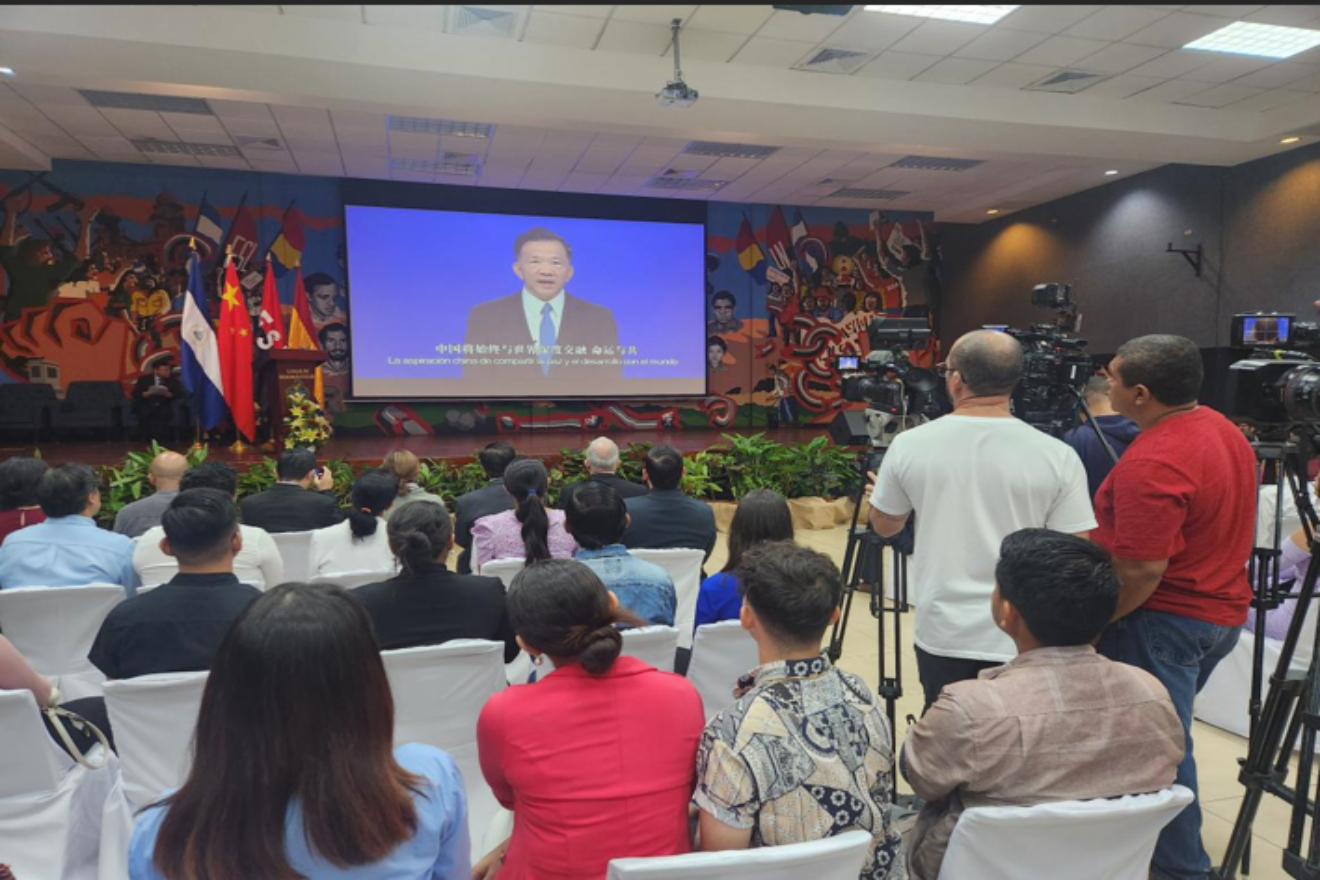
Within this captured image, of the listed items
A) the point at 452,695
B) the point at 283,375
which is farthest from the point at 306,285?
the point at 452,695

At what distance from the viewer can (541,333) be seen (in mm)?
9500

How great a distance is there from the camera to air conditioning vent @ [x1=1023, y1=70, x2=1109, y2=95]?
252 inches

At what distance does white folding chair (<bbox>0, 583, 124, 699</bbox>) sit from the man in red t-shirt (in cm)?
284

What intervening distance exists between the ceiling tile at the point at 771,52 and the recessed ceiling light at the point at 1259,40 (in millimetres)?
2838

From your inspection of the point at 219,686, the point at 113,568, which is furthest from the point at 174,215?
the point at 219,686

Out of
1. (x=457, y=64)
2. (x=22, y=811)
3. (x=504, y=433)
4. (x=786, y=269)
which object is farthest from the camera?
(x=786, y=269)

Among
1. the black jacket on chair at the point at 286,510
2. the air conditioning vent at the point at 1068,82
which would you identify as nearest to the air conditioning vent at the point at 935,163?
the air conditioning vent at the point at 1068,82

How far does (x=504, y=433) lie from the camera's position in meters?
Answer: 9.49

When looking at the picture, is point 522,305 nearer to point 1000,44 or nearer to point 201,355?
point 201,355

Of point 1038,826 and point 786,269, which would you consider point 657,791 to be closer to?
point 1038,826

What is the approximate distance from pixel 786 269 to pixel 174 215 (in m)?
7.27

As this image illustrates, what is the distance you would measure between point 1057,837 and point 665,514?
222 cm

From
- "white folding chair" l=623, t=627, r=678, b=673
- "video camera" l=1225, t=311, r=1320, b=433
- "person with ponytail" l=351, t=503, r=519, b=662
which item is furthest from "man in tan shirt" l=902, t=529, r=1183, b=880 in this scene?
"person with ponytail" l=351, t=503, r=519, b=662

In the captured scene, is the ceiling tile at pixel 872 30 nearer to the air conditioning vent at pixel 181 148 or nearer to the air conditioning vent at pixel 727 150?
the air conditioning vent at pixel 727 150
